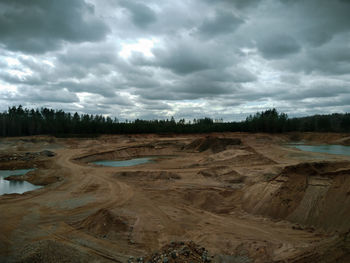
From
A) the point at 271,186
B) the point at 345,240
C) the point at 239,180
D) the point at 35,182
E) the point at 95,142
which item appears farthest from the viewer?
the point at 95,142

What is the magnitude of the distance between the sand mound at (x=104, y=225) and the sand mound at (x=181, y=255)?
2.76m

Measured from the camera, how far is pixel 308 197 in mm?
11273

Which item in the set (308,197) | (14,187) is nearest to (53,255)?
(308,197)

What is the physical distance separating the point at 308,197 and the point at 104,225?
9055mm

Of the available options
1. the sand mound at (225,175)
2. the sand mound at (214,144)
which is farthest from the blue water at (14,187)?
the sand mound at (214,144)

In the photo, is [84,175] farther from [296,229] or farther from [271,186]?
[296,229]

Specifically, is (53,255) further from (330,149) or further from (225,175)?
(330,149)

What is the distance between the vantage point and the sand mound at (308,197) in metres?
9.91

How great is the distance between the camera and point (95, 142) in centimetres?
5191

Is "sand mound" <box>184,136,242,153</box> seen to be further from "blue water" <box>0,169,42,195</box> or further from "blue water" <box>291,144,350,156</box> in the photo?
"blue water" <box>0,169,42,195</box>

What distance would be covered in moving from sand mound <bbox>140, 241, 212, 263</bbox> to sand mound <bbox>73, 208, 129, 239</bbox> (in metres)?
2.76

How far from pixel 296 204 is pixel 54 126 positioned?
67.8 meters

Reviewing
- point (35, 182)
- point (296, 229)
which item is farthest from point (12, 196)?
point (296, 229)

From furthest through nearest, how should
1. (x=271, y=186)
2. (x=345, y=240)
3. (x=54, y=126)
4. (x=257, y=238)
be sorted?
(x=54, y=126), (x=271, y=186), (x=257, y=238), (x=345, y=240)
